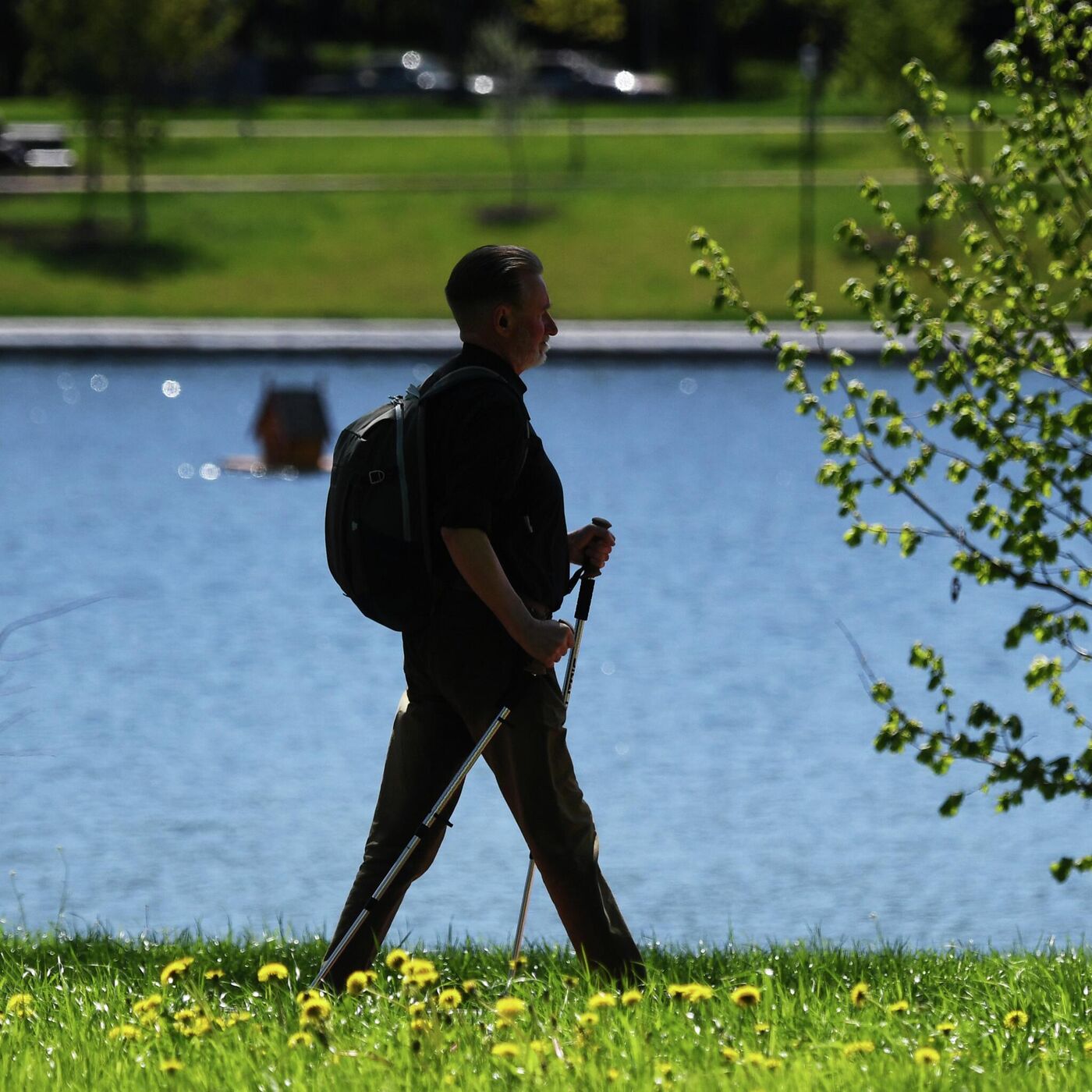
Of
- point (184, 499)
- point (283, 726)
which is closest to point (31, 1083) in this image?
point (283, 726)

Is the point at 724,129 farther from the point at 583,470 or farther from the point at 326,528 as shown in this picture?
the point at 326,528

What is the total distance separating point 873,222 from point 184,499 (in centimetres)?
2156

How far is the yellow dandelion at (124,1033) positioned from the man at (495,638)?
61cm

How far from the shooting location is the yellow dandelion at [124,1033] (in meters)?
3.66

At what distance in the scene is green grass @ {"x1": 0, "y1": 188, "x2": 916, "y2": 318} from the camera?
33.0 m

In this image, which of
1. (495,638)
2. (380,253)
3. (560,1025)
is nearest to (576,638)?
(495,638)

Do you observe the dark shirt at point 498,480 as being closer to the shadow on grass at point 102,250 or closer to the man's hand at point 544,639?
the man's hand at point 544,639

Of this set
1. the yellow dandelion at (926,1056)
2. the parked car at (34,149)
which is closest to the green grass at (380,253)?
the parked car at (34,149)

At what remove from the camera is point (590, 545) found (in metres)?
4.45

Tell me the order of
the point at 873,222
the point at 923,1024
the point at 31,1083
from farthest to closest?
the point at 873,222 < the point at 923,1024 < the point at 31,1083

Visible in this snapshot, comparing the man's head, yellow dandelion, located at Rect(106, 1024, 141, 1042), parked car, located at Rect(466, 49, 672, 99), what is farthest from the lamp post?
yellow dandelion, located at Rect(106, 1024, 141, 1042)

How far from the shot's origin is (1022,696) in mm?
11297

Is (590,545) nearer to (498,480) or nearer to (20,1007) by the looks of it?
(498,480)

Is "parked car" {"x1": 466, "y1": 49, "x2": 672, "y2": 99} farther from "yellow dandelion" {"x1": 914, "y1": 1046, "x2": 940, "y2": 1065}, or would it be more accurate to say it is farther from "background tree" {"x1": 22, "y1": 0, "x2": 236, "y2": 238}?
"yellow dandelion" {"x1": 914, "y1": 1046, "x2": 940, "y2": 1065}
